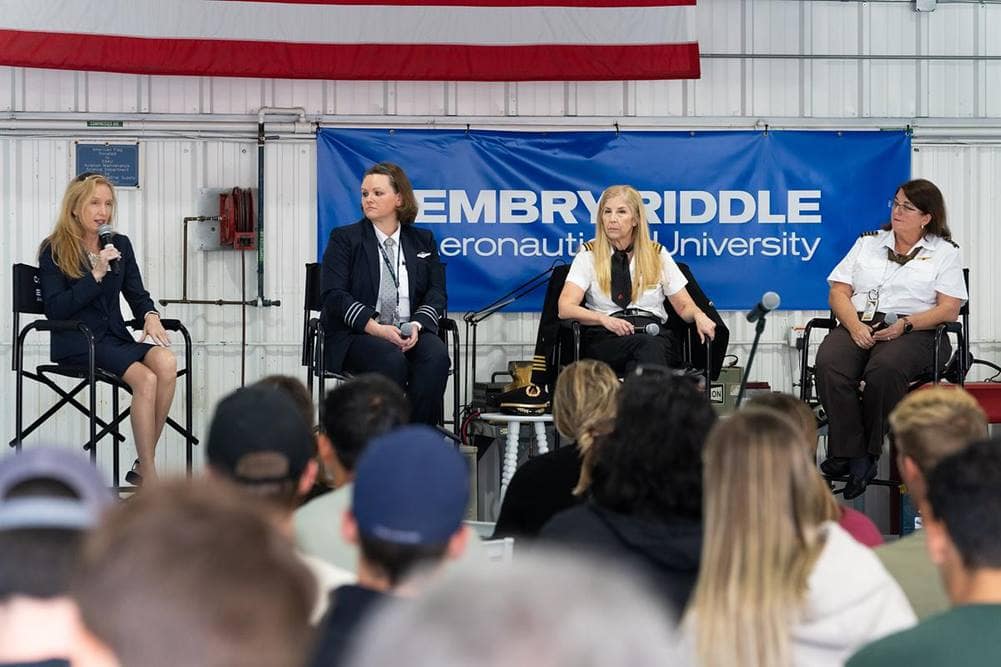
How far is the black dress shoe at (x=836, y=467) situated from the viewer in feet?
18.1

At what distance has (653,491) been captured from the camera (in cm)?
246

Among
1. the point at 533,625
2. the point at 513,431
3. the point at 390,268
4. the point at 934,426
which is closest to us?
the point at 533,625

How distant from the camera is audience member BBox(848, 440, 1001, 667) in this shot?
1.57 meters

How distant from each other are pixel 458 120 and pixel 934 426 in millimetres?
4746

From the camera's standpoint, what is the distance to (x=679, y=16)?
264 inches

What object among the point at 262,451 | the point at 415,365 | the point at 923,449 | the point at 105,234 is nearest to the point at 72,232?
the point at 105,234

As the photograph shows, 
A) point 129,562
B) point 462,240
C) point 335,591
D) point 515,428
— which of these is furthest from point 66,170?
point 129,562

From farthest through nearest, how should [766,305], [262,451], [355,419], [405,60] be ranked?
[405,60]
[766,305]
[355,419]
[262,451]

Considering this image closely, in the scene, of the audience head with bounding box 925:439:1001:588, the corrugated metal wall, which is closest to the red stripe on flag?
the corrugated metal wall

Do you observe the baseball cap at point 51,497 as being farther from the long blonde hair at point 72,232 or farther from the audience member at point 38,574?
the long blonde hair at point 72,232

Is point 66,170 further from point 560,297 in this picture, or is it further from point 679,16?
point 679,16

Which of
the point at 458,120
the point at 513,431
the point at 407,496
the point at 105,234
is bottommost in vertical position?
the point at 513,431

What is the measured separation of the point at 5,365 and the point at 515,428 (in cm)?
294

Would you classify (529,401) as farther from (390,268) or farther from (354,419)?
(354,419)
